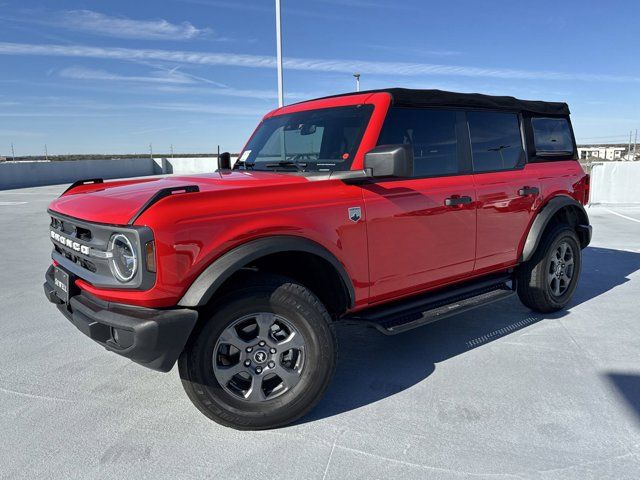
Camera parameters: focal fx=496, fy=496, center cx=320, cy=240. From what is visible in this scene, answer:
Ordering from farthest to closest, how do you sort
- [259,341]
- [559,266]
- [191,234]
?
[559,266] → [259,341] → [191,234]

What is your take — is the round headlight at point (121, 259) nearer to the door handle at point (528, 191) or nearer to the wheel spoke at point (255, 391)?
the wheel spoke at point (255, 391)

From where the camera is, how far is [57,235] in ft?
10.6

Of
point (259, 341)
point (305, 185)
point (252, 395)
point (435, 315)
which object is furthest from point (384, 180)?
point (252, 395)

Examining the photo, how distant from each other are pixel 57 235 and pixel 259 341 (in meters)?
1.56

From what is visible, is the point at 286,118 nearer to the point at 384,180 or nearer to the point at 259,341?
the point at 384,180

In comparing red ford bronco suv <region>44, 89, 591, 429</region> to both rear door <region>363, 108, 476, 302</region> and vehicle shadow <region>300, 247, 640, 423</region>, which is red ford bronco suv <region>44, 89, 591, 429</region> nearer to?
rear door <region>363, 108, 476, 302</region>

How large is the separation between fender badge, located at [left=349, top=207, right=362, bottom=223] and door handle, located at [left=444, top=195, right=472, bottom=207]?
83cm

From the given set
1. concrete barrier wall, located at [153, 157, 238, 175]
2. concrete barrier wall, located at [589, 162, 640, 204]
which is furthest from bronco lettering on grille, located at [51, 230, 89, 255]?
concrete barrier wall, located at [153, 157, 238, 175]

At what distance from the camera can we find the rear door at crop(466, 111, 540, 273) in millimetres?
3936

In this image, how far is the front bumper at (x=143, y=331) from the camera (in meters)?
2.41

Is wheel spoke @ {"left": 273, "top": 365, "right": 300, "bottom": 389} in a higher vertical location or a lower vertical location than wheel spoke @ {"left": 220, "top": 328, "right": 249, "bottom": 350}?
lower

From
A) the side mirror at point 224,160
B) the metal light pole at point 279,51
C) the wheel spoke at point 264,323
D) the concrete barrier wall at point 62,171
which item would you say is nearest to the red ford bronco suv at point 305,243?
the wheel spoke at point 264,323

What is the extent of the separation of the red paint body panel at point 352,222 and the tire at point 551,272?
0.30 m

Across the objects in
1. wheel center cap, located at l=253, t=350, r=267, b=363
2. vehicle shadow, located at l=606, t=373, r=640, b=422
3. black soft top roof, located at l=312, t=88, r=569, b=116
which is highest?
black soft top roof, located at l=312, t=88, r=569, b=116
